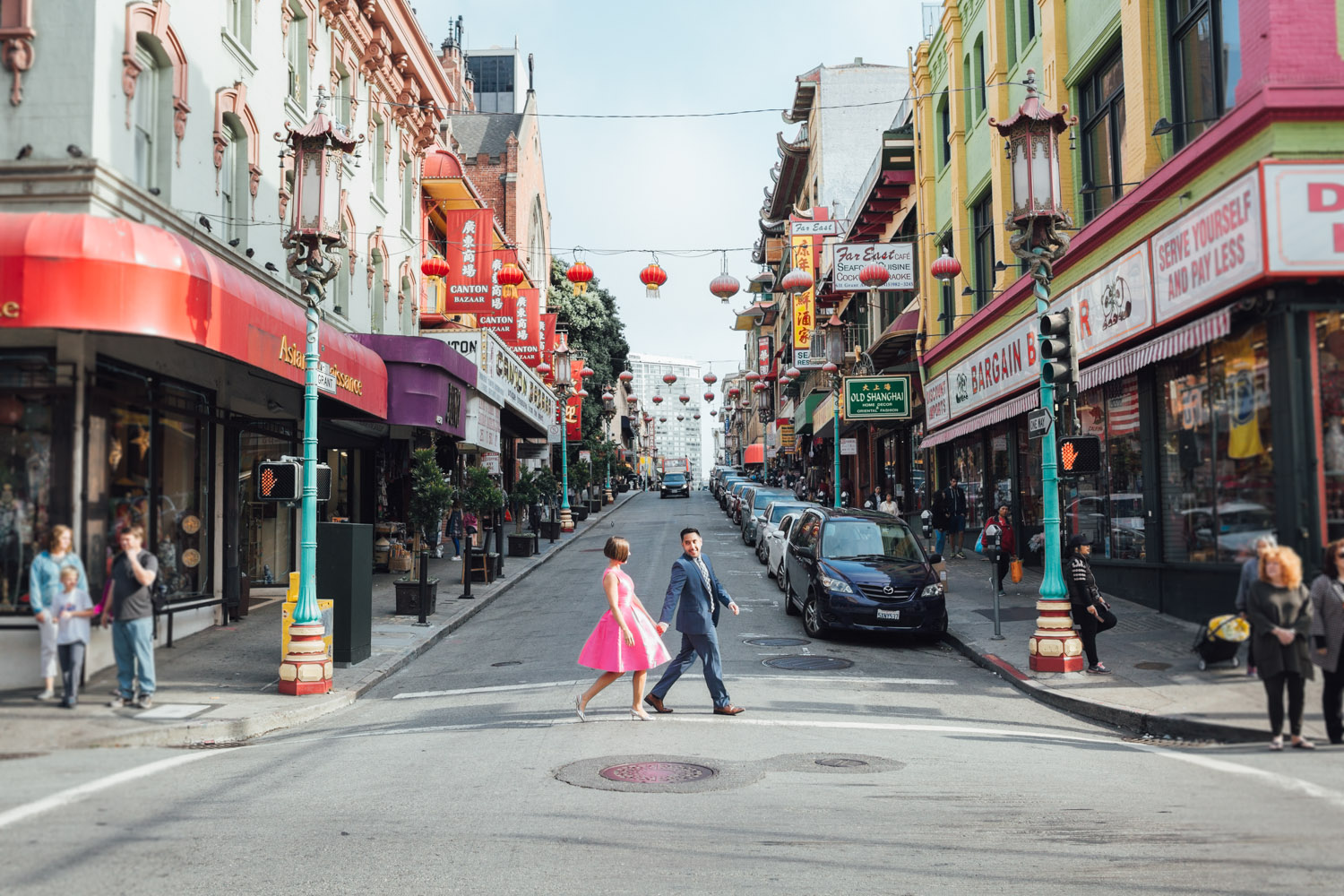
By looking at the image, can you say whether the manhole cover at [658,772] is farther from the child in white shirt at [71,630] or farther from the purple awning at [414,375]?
the purple awning at [414,375]

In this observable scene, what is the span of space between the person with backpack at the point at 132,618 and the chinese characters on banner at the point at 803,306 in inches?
1450

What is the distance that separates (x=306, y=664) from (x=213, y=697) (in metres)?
0.98

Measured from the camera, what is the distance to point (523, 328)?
39.8 m

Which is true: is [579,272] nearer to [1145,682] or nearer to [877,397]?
[877,397]

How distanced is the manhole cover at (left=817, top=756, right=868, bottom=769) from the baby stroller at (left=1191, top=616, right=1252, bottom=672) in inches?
180

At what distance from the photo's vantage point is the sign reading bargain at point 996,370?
20406 millimetres

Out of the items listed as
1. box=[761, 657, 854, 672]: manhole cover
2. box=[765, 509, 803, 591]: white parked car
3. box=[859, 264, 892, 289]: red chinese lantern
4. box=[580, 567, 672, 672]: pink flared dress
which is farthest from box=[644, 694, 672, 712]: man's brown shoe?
box=[859, 264, 892, 289]: red chinese lantern

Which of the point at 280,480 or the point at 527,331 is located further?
the point at 527,331

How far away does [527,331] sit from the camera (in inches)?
1571

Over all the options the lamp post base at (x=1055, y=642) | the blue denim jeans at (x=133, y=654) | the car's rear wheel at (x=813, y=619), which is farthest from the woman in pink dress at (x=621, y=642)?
the car's rear wheel at (x=813, y=619)

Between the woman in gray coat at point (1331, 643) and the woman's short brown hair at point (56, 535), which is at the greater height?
the woman's short brown hair at point (56, 535)

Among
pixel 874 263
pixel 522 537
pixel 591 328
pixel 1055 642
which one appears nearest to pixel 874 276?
pixel 874 263

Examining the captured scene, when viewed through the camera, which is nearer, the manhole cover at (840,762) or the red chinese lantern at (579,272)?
the manhole cover at (840,762)

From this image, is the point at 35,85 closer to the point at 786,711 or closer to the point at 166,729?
the point at 166,729
